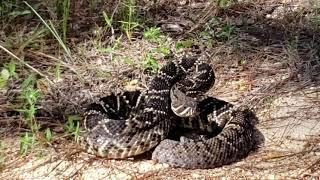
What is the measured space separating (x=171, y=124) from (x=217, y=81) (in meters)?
0.96

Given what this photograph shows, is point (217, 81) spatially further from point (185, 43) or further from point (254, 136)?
point (254, 136)

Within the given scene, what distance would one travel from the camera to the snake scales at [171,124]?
4652 mm

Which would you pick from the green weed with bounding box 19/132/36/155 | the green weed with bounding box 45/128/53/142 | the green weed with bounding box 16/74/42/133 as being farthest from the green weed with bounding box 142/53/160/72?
the green weed with bounding box 19/132/36/155

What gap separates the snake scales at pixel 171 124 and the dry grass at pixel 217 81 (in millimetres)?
103

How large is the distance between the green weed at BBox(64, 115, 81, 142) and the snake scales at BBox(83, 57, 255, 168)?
83mm

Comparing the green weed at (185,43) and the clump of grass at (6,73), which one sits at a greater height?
the green weed at (185,43)

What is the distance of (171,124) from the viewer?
524 cm

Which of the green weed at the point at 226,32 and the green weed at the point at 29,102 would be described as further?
Result: the green weed at the point at 226,32

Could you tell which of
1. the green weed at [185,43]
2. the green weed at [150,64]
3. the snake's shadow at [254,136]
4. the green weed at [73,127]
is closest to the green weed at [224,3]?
the green weed at [185,43]

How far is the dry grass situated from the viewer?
4.66 m

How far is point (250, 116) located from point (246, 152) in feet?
1.97

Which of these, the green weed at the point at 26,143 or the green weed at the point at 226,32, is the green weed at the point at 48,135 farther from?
the green weed at the point at 226,32

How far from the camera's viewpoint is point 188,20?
7156 millimetres

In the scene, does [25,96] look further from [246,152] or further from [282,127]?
[282,127]
